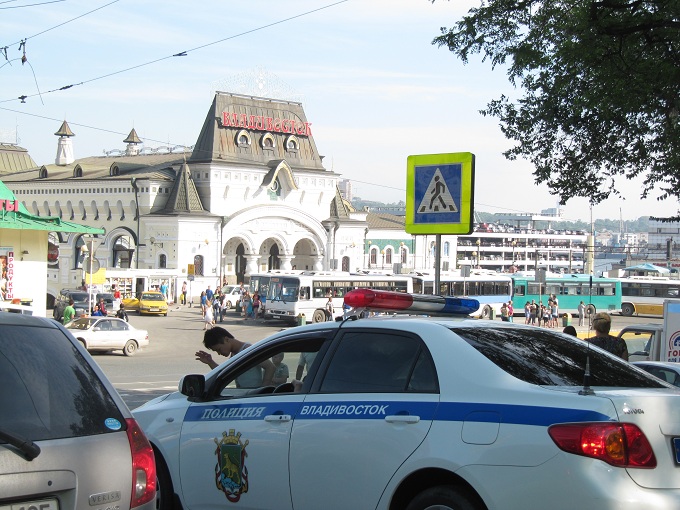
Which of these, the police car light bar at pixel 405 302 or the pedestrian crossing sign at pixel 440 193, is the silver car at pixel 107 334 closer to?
the pedestrian crossing sign at pixel 440 193

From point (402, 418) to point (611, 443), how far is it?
1.26 metres

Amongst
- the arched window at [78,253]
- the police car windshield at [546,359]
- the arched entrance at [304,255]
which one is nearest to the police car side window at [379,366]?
the police car windshield at [546,359]

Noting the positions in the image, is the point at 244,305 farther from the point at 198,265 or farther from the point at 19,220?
the point at 19,220

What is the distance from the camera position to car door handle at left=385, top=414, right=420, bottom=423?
565 centimetres

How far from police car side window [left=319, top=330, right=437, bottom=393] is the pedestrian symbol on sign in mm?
5386

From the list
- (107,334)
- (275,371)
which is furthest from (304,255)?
(275,371)

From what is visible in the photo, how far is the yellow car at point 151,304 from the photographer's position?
5719 centimetres

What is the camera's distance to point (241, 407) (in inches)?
267

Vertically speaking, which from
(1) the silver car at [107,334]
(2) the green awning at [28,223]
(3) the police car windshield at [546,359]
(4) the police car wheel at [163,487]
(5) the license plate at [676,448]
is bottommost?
(1) the silver car at [107,334]

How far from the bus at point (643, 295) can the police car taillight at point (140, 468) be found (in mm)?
73055

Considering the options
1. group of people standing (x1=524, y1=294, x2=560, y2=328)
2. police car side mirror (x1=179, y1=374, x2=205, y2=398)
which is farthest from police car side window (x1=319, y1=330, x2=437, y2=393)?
group of people standing (x1=524, y1=294, x2=560, y2=328)

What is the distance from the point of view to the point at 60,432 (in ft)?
14.0

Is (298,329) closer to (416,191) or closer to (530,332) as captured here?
(530,332)

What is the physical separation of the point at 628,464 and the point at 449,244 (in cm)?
10087
